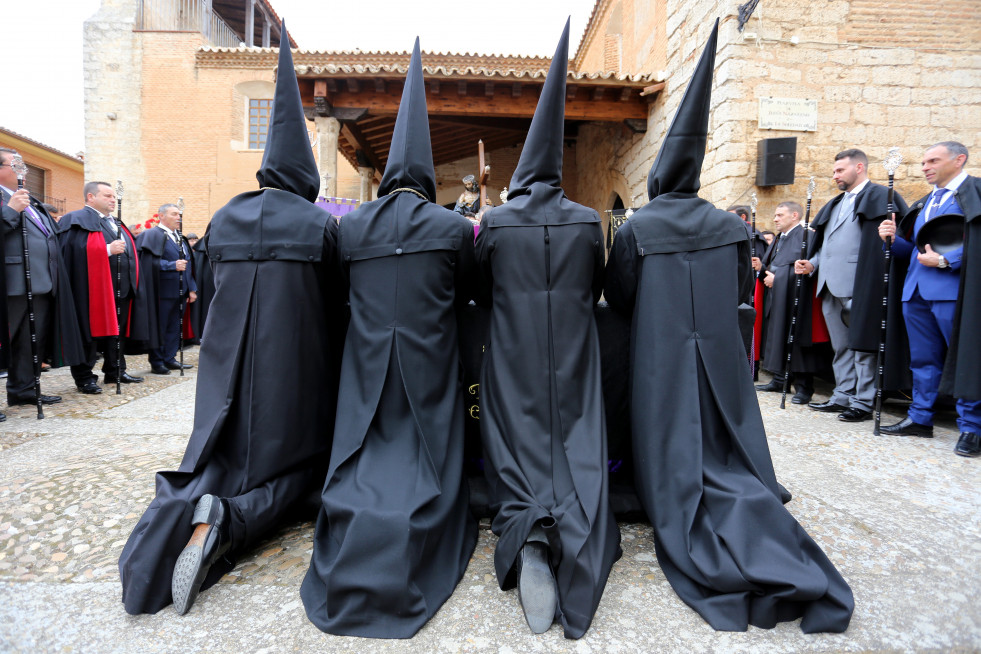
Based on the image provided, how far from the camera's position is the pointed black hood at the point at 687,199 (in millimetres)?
2432

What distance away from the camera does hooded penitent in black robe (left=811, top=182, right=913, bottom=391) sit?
449cm

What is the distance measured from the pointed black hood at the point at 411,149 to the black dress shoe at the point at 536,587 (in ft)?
5.61

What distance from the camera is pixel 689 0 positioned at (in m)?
7.79

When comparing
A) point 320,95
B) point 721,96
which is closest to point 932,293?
point 721,96

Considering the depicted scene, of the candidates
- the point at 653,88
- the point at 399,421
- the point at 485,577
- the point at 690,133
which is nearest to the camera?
the point at 485,577

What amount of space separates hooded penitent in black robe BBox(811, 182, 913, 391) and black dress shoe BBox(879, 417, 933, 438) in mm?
345

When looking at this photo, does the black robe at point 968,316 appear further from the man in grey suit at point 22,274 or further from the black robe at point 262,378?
the man in grey suit at point 22,274

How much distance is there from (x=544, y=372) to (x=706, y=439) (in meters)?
0.77

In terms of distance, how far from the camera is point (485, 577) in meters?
2.21

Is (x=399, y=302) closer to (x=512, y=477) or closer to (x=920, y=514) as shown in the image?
(x=512, y=477)

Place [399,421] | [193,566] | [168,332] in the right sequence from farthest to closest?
[168,332] < [399,421] < [193,566]

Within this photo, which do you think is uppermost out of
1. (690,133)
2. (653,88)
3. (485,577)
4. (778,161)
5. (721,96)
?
(653,88)

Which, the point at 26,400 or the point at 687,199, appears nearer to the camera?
the point at 687,199

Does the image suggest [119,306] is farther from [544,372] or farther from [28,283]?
[544,372]
